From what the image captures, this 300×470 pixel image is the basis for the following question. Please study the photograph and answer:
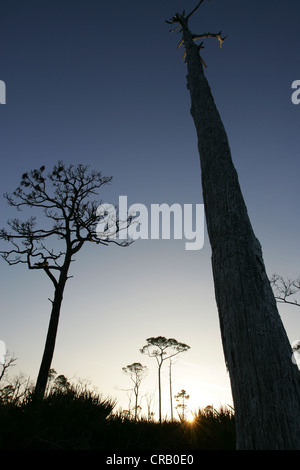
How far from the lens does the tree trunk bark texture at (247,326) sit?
1306 mm

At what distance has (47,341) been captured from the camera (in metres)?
9.84

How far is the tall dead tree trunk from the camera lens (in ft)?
4.28

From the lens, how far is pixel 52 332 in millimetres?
10000

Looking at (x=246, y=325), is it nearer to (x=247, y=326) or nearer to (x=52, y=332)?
(x=247, y=326)

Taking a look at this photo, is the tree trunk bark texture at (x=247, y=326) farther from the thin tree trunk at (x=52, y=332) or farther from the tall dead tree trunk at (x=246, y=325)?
the thin tree trunk at (x=52, y=332)

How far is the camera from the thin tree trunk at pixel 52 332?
8.95 meters

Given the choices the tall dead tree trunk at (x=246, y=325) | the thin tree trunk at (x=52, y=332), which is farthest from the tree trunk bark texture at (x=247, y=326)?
the thin tree trunk at (x=52, y=332)

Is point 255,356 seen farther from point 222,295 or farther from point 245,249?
point 245,249

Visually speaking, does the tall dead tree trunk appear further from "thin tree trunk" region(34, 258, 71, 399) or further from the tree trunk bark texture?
"thin tree trunk" region(34, 258, 71, 399)

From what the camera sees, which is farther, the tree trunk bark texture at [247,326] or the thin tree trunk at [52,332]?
the thin tree trunk at [52,332]
